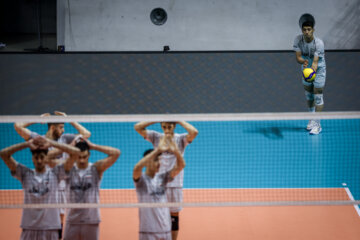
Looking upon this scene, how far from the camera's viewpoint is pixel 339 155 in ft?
29.9

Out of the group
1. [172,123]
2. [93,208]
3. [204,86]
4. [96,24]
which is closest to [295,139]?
[204,86]

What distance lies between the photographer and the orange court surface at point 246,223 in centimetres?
614

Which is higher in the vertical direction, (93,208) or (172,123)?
(172,123)

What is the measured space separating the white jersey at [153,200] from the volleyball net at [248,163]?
1288mm

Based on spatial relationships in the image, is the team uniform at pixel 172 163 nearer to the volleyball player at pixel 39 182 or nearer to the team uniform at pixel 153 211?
the team uniform at pixel 153 211

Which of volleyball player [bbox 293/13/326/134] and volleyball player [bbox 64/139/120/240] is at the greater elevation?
volleyball player [bbox 293/13/326/134]

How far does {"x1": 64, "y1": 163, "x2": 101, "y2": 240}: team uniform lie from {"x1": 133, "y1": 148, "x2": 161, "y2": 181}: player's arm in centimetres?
48

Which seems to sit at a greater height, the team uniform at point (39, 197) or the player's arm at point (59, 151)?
the player's arm at point (59, 151)

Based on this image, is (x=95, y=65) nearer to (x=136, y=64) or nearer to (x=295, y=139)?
(x=136, y=64)

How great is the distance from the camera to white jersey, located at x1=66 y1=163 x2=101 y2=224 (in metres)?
4.97

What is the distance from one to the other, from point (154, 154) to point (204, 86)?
7.53 metres

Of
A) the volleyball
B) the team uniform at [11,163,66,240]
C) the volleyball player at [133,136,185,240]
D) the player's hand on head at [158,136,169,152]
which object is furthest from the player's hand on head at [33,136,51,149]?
the volleyball

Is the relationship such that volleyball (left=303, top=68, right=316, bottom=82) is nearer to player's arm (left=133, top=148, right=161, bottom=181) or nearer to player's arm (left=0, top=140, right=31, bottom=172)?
player's arm (left=133, top=148, right=161, bottom=181)

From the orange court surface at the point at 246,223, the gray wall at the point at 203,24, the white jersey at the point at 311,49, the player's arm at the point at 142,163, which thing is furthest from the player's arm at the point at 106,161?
the gray wall at the point at 203,24
